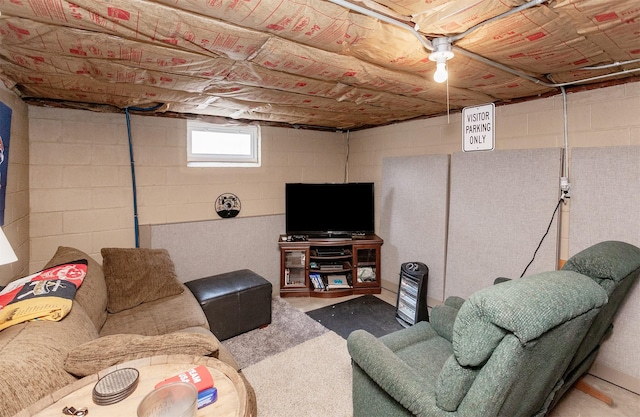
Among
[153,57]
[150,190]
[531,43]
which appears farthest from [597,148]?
[150,190]

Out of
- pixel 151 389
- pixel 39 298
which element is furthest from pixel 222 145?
pixel 151 389

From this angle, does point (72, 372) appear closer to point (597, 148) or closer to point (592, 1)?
point (592, 1)

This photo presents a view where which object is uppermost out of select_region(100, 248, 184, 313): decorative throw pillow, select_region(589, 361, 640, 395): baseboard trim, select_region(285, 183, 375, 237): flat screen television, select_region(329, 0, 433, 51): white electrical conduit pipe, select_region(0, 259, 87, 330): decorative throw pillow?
select_region(329, 0, 433, 51): white electrical conduit pipe

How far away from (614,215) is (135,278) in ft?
12.3

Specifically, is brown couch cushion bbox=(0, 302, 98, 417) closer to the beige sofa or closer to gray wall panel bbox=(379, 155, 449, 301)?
the beige sofa

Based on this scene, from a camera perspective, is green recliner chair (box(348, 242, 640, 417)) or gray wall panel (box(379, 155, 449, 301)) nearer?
green recliner chair (box(348, 242, 640, 417))

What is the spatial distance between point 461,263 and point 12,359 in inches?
133

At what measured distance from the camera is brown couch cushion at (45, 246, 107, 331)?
2.11m

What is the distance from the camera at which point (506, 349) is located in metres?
1.12

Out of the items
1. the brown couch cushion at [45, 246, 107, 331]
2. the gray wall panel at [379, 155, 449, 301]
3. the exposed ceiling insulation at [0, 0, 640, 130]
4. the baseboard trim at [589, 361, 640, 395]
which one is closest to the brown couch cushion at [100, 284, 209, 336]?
the brown couch cushion at [45, 246, 107, 331]

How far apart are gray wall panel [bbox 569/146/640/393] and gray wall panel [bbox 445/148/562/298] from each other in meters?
0.16

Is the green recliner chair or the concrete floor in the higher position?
the green recliner chair

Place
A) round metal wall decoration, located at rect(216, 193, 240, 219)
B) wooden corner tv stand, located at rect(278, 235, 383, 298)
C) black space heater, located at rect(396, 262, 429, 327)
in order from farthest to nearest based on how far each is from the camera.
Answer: wooden corner tv stand, located at rect(278, 235, 383, 298)
round metal wall decoration, located at rect(216, 193, 240, 219)
black space heater, located at rect(396, 262, 429, 327)

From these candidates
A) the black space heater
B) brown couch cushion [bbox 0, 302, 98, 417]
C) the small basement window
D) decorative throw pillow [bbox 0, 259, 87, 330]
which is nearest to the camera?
brown couch cushion [bbox 0, 302, 98, 417]
